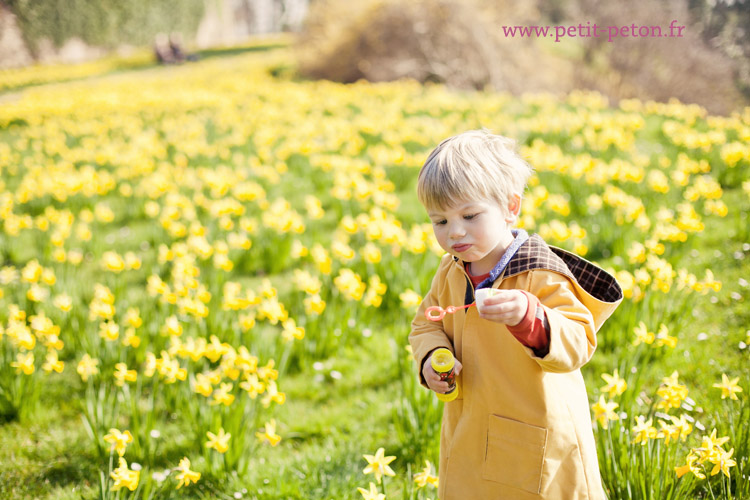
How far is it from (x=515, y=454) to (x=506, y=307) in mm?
501

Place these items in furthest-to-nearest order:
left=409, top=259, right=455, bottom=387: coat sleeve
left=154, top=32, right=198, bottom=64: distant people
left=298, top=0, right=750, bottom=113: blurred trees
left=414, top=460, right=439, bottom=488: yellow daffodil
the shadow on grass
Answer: the shadow on grass
left=154, top=32, right=198, bottom=64: distant people
left=298, top=0, right=750, bottom=113: blurred trees
left=414, top=460, right=439, bottom=488: yellow daffodil
left=409, top=259, right=455, bottom=387: coat sleeve

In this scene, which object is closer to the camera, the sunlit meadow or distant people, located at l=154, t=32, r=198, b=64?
the sunlit meadow

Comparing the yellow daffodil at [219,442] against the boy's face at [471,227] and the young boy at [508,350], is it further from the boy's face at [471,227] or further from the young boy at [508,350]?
the boy's face at [471,227]

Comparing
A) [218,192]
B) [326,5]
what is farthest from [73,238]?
[326,5]

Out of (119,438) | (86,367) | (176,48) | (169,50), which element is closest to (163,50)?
(169,50)

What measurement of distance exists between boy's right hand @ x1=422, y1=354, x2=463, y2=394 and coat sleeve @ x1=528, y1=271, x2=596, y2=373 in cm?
27

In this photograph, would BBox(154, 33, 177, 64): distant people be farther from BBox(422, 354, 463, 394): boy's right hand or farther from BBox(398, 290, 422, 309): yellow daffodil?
BBox(422, 354, 463, 394): boy's right hand

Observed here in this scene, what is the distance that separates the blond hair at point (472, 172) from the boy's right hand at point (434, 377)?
1.65 feet

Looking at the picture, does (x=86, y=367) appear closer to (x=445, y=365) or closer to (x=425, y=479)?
(x=425, y=479)

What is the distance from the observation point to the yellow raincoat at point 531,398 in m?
1.50

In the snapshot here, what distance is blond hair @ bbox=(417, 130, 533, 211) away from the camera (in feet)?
4.92

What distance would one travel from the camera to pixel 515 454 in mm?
1526

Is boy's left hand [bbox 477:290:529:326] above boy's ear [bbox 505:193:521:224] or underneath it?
underneath

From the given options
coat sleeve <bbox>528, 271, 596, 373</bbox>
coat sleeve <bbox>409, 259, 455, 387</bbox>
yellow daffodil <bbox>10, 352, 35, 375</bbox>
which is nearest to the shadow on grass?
yellow daffodil <bbox>10, 352, 35, 375</bbox>
